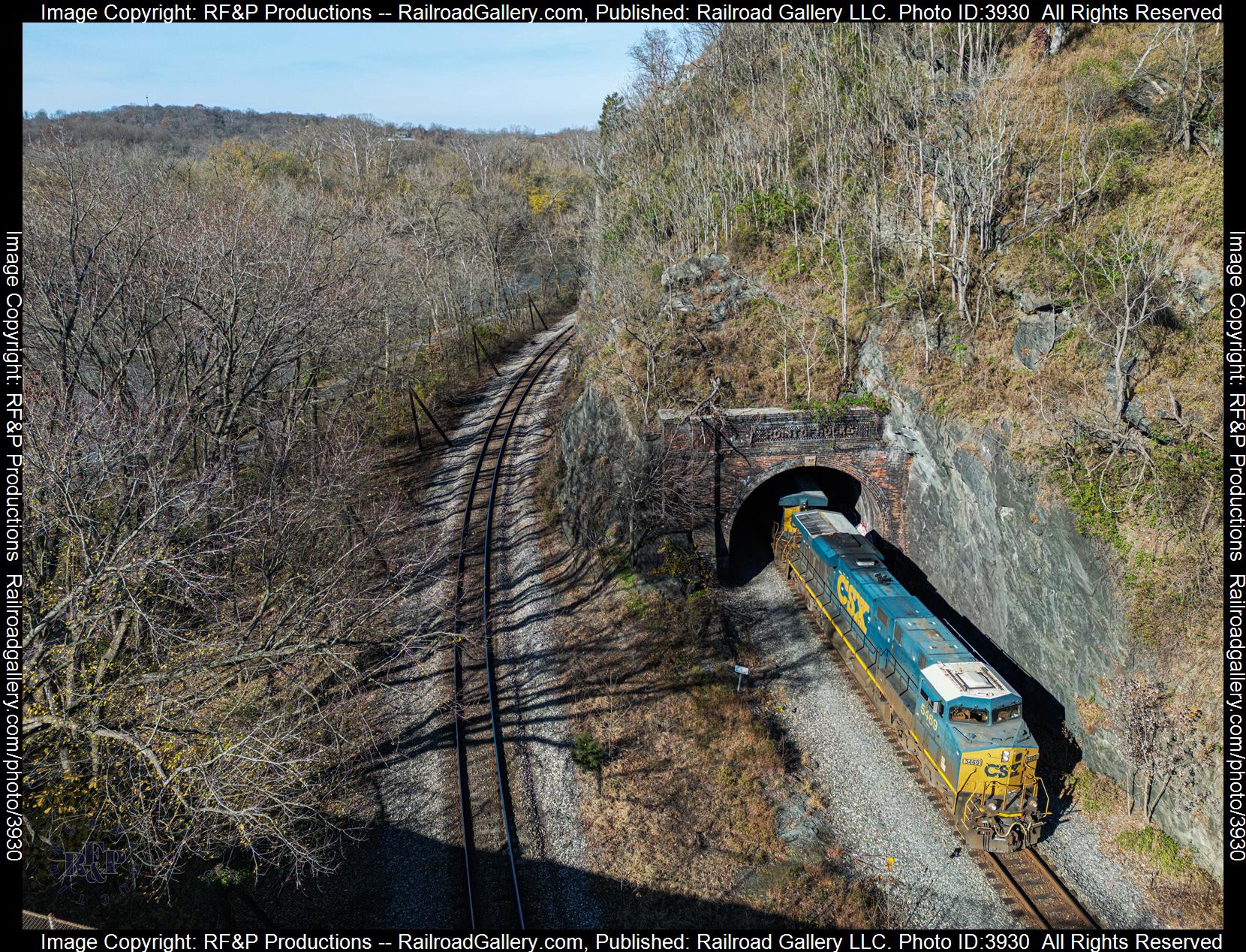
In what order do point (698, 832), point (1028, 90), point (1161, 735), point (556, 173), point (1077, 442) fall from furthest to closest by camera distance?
point (556, 173)
point (1028, 90)
point (1077, 442)
point (698, 832)
point (1161, 735)

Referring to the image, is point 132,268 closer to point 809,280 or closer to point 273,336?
point 273,336

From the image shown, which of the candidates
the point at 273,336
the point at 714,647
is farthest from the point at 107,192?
the point at 714,647

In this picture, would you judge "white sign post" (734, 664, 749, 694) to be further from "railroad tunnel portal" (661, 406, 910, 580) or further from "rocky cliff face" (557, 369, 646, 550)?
"rocky cliff face" (557, 369, 646, 550)

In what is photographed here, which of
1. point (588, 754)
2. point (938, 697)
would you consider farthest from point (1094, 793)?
point (588, 754)

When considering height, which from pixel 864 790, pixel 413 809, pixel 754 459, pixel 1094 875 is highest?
pixel 754 459

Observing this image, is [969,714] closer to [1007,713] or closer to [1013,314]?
[1007,713]

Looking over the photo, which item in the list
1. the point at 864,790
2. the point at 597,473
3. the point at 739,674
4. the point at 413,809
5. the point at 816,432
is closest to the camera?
the point at 413,809

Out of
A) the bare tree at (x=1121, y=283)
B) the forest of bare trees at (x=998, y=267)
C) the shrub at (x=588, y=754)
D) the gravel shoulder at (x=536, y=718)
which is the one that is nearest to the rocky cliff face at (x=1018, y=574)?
the forest of bare trees at (x=998, y=267)
